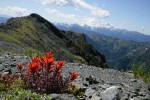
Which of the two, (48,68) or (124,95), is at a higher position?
(48,68)

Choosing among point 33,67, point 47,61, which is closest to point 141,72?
point 47,61

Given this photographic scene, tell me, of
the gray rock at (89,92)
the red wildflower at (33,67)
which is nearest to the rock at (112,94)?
the gray rock at (89,92)

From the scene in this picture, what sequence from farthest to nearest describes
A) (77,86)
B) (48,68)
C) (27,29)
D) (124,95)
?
(27,29)
(77,86)
(124,95)
(48,68)

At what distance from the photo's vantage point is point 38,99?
32.6ft

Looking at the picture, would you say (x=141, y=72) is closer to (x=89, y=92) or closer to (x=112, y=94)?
(x=89, y=92)

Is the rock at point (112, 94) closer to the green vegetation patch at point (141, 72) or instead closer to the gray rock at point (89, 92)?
the gray rock at point (89, 92)

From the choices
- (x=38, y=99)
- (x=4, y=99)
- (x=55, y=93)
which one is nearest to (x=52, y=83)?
(x=55, y=93)

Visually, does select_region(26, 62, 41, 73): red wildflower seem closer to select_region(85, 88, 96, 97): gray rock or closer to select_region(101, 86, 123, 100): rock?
select_region(85, 88, 96, 97): gray rock

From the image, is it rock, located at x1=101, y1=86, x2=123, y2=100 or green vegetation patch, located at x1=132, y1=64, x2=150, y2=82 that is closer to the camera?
rock, located at x1=101, y1=86, x2=123, y2=100

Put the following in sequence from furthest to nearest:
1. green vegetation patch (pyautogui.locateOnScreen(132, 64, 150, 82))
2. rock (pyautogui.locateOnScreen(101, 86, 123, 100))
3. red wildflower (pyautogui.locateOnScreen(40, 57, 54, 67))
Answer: green vegetation patch (pyautogui.locateOnScreen(132, 64, 150, 82)), rock (pyautogui.locateOnScreen(101, 86, 123, 100)), red wildflower (pyautogui.locateOnScreen(40, 57, 54, 67))

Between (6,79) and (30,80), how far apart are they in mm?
1192

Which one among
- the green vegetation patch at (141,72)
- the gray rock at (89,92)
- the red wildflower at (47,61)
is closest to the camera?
the red wildflower at (47,61)

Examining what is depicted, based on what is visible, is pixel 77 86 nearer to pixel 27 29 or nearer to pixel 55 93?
pixel 55 93

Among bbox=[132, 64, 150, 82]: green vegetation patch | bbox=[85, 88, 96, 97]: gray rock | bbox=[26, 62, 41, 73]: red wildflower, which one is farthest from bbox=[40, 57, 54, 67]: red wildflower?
bbox=[132, 64, 150, 82]: green vegetation patch
